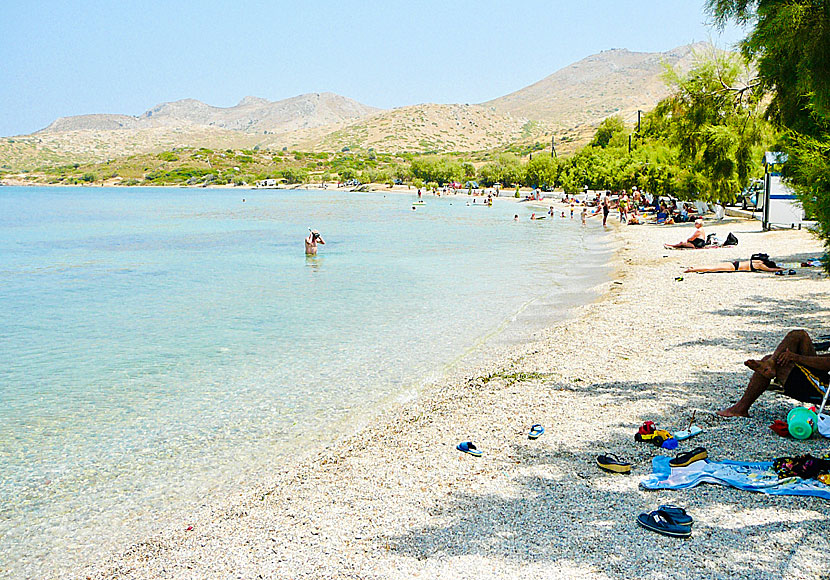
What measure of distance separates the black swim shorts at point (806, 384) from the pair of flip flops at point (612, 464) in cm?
194

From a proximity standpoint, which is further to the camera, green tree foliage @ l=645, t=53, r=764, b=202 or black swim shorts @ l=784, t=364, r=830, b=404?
green tree foliage @ l=645, t=53, r=764, b=202

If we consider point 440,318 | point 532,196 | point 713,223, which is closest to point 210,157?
point 532,196

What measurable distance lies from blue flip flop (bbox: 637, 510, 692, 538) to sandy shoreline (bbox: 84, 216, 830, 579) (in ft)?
0.24

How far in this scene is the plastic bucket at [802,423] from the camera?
619cm

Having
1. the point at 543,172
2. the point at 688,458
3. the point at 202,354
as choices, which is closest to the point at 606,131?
the point at 543,172

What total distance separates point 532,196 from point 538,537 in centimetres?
8284

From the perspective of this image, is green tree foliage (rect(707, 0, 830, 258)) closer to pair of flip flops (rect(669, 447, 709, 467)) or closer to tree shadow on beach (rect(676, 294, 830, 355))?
tree shadow on beach (rect(676, 294, 830, 355))

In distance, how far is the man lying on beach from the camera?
662cm

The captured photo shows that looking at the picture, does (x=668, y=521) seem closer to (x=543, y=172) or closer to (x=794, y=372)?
(x=794, y=372)

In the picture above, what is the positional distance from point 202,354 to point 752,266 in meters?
13.3

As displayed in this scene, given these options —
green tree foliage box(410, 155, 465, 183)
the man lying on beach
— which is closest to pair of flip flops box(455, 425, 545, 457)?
the man lying on beach

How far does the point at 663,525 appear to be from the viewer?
4.87 meters

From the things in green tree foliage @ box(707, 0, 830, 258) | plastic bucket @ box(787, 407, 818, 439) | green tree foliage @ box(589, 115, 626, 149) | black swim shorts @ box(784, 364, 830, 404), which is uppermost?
green tree foliage @ box(589, 115, 626, 149)

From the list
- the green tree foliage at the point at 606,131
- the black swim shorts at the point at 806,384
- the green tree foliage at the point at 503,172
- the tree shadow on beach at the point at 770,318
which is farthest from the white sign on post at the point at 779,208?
the green tree foliage at the point at 503,172
